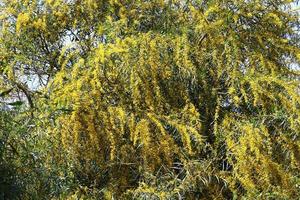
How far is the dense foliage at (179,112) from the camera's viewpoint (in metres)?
5.57

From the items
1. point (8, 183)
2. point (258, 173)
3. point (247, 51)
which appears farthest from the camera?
point (247, 51)

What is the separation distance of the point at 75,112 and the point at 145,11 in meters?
1.82

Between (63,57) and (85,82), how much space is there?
1.20m

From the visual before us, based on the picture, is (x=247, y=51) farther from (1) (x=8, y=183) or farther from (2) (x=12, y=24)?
(1) (x=8, y=183)

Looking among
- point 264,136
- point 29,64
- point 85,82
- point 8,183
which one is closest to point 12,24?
point 29,64

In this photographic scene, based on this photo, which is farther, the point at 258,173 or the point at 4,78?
the point at 4,78

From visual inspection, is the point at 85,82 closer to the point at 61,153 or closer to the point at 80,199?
the point at 61,153

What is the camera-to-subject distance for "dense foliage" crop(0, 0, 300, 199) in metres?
5.57

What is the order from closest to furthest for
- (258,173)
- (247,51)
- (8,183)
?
(8,183) → (258,173) → (247,51)

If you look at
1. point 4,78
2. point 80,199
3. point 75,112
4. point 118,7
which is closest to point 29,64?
point 4,78

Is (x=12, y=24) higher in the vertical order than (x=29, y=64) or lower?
higher

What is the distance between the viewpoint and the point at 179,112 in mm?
5973

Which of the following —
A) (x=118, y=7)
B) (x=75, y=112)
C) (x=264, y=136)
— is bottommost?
(x=264, y=136)

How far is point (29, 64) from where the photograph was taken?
702 centimetres
